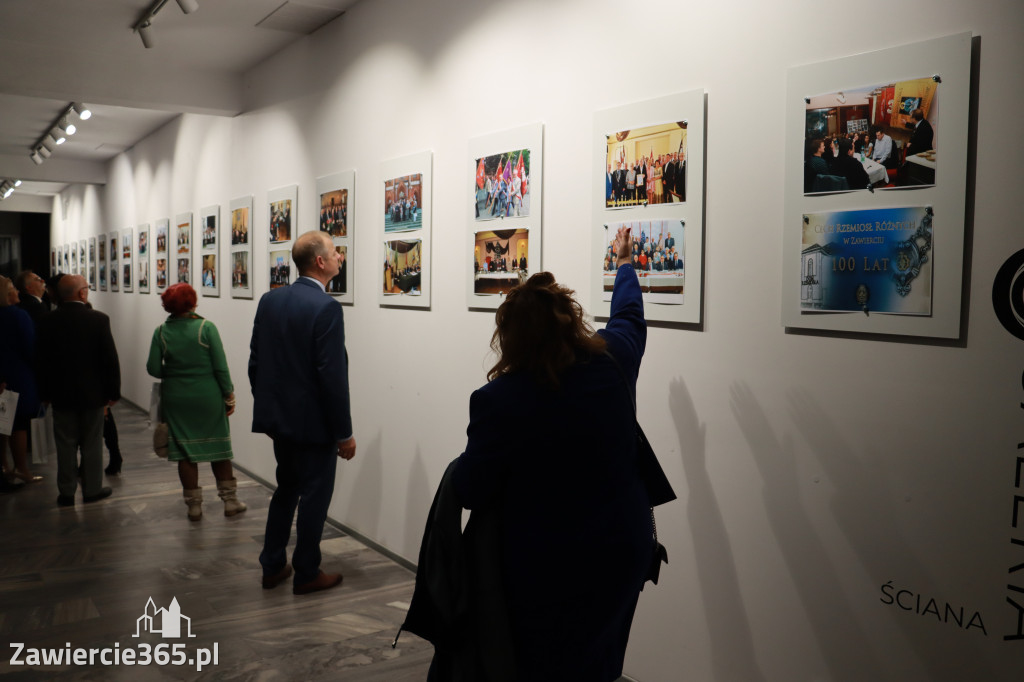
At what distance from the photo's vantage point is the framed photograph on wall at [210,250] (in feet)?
26.5

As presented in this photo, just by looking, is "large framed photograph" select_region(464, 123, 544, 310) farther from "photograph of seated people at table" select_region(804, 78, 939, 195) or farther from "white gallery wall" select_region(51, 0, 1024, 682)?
"photograph of seated people at table" select_region(804, 78, 939, 195)

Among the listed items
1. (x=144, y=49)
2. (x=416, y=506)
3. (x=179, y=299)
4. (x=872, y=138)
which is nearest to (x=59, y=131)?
(x=144, y=49)

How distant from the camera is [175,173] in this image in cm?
955

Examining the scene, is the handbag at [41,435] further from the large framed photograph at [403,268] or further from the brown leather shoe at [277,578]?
the large framed photograph at [403,268]

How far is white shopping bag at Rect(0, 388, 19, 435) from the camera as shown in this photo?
633cm

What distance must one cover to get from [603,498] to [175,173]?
889 cm

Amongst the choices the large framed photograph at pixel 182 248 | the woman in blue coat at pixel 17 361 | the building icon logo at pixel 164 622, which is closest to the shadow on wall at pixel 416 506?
the building icon logo at pixel 164 622

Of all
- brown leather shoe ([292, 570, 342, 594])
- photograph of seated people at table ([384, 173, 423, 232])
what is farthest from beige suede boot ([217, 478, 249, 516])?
photograph of seated people at table ([384, 173, 423, 232])

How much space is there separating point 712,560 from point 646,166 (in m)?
1.51

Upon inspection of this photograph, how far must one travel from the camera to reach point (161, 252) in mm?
10062

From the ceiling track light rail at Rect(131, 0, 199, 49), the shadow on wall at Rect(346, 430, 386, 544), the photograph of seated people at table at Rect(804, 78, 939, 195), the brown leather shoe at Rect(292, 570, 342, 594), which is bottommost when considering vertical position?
the brown leather shoe at Rect(292, 570, 342, 594)

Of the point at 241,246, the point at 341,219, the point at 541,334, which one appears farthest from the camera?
the point at 241,246

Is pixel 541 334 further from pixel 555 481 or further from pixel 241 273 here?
pixel 241 273

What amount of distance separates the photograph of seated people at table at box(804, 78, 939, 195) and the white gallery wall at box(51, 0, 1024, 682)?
0.43ft
